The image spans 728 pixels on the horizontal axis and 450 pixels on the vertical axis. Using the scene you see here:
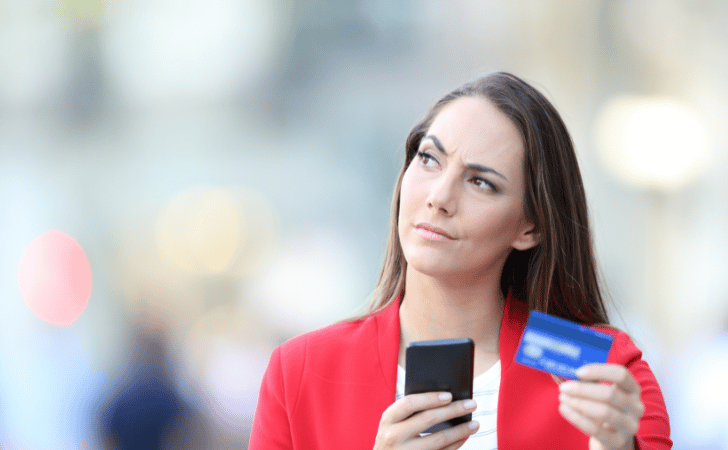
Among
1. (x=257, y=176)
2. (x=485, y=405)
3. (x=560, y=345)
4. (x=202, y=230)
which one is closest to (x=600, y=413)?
(x=560, y=345)

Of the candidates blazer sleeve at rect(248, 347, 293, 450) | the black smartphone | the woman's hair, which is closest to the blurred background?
the woman's hair

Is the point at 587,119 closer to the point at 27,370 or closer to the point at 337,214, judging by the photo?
the point at 337,214

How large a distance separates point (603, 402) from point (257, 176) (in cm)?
325

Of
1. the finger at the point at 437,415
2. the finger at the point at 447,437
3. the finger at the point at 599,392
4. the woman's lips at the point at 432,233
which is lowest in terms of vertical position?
the finger at the point at 447,437

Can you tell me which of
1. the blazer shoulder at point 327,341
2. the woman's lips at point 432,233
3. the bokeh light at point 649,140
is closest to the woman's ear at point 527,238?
the woman's lips at point 432,233

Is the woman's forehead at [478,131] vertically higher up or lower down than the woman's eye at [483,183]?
higher up

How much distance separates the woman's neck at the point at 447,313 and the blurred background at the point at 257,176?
2.11 metres

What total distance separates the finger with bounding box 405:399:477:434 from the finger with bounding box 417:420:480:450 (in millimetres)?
22

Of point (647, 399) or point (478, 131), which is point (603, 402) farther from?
point (478, 131)

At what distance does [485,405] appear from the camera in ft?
5.25

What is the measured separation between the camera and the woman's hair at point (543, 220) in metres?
1.66

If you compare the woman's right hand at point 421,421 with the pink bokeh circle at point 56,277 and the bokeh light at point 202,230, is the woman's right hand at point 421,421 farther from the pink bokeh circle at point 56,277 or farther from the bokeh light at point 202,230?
the pink bokeh circle at point 56,277

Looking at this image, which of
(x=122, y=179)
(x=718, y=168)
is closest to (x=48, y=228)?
(x=122, y=179)

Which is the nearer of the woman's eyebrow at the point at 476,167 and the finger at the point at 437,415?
the finger at the point at 437,415
